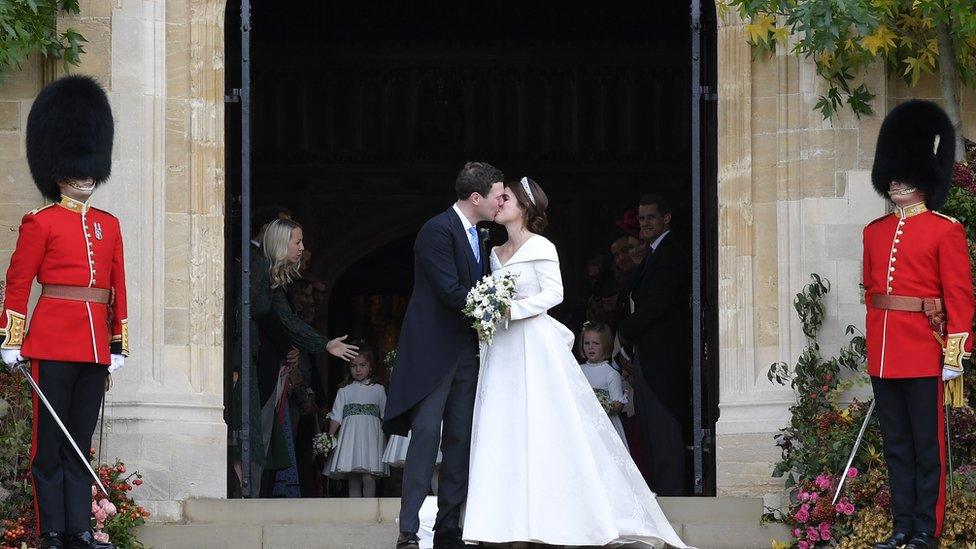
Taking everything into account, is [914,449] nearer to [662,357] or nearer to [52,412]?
[662,357]

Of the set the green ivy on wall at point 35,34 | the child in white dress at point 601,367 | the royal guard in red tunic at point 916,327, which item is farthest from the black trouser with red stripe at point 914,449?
the green ivy on wall at point 35,34

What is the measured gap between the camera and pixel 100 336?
9039 mm

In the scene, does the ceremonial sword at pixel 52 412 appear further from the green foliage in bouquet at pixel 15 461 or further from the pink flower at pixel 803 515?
the pink flower at pixel 803 515

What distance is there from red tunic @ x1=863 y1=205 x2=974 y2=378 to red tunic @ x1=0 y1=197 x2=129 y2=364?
3.42m

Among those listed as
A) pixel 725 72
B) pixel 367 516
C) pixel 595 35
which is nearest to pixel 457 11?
pixel 595 35

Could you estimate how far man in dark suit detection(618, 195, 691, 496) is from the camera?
11.4m

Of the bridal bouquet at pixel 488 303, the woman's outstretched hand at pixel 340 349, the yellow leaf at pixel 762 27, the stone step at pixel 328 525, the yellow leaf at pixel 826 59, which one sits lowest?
the stone step at pixel 328 525

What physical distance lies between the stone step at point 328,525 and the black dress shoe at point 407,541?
2.71 ft

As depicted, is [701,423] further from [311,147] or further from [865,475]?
[311,147]

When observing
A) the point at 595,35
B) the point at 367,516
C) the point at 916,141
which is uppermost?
the point at 595,35

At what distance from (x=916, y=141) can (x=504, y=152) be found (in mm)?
A: 7945

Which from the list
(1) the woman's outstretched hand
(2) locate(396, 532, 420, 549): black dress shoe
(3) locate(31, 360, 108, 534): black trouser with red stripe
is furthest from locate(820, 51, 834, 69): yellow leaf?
(3) locate(31, 360, 108, 534): black trouser with red stripe

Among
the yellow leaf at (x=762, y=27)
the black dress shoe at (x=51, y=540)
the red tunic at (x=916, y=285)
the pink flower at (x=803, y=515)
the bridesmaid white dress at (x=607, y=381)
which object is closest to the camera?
the black dress shoe at (x=51, y=540)

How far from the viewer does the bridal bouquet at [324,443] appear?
484 inches
